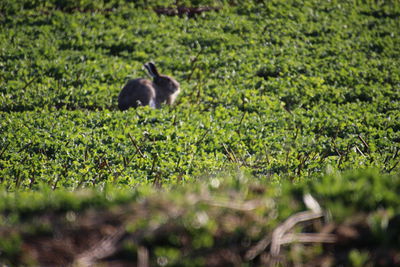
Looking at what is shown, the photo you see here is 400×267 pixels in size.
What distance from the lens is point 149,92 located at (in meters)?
10.3

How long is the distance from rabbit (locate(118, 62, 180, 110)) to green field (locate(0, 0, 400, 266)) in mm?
342

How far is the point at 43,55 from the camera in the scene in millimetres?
12773

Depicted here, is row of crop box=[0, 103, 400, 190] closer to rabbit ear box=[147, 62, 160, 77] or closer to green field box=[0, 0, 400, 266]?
green field box=[0, 0, 400, 266]

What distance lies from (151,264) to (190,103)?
26.3 ft

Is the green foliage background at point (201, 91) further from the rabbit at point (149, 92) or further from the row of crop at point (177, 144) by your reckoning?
the rabbit at point (149, 92)

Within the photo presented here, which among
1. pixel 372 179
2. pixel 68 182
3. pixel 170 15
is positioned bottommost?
pixel 170 15

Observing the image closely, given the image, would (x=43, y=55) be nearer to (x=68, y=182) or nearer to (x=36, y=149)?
(x=36, y=149)

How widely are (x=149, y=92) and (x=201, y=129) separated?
2.11m

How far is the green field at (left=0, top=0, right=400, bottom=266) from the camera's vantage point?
2887mm

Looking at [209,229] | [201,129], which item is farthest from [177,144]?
[209,229]

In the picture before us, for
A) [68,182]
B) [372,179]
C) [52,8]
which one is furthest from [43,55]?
[372,179]

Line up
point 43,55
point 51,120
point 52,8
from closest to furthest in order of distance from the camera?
point 51,120 → point 43,55 → point 52,8

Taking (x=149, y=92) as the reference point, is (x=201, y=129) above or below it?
above

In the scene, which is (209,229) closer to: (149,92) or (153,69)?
(149,92)
